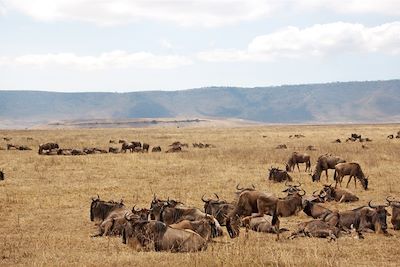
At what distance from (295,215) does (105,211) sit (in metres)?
5.79

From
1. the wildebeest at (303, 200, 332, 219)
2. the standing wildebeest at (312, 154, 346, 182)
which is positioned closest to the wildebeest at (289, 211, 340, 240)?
the wildebeest at (303, 200, 332, 219)

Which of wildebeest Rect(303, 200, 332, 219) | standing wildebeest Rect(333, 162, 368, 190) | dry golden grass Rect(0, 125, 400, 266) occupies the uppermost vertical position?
standing wildebeest Rect(333, 162, 368, 190)

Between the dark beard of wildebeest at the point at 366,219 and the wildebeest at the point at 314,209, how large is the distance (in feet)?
4.35

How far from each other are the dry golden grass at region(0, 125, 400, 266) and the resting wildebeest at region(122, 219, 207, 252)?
1.05 ft

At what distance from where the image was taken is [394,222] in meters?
14.4

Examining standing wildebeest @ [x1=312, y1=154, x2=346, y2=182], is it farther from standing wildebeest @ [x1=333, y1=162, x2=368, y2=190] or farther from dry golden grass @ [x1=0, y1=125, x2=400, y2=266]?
standing wildebeest @ [x1=333, y1=162, x2=368, y2=190]

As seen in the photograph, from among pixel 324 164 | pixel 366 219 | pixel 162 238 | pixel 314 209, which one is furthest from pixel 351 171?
pixel 162 238

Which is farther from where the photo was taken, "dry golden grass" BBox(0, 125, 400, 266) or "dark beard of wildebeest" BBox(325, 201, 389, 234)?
"dark beard of wildebeest" BBox(325, 201, 389, 234)

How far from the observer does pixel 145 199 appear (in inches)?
755

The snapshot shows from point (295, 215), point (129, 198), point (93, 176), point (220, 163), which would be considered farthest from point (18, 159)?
point (295, 215)

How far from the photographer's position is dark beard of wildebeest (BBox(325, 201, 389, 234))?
13727 mm

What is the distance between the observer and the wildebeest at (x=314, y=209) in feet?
51.5

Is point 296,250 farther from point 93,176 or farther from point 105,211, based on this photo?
point 93,176

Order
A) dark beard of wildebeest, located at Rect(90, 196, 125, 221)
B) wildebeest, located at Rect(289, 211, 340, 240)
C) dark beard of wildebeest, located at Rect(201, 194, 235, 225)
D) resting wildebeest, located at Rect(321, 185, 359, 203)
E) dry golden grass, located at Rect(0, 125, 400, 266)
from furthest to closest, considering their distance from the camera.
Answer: resting wildebeest, located at Rect(321, 185, 359, 203)
dark beard of wildebeest, located at Rect(90, 196, 125, 221)
dark beard of wildebeest, located at Rect(201, 194, 235, 225)
wildebeest, located at Rect(289, 211, 340, 240)
dry golden grass, located at Rect(0, 125, 400, 266)
